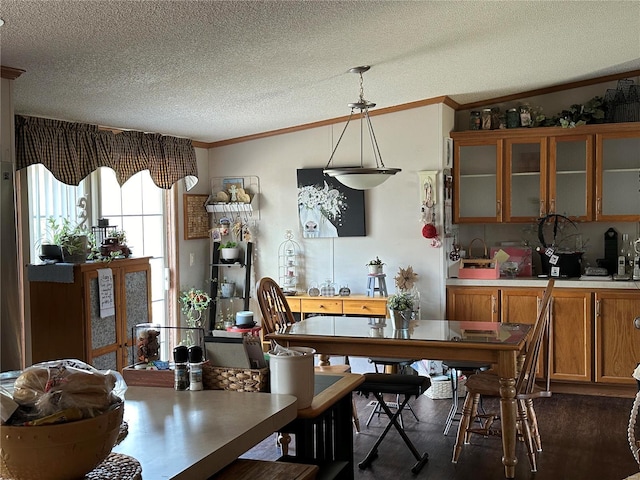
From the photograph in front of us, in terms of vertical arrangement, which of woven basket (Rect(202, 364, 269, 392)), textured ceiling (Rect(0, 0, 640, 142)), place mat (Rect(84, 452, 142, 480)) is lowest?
woven basket (Rect(202, 364, 269, 392))

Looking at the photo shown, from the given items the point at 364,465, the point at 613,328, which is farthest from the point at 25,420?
the point at 613,328

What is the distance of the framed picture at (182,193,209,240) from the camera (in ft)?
20.8

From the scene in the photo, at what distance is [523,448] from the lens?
4.43m

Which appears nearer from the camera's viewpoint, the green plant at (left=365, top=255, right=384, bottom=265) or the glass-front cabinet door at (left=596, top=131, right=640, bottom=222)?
the glass-front cabinet door at (left=596, top=131, right=640, bottom=222)

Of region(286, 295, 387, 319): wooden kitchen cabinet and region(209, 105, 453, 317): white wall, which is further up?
region(209, 105, 453, 317): white wall

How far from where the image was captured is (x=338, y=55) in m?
4.03

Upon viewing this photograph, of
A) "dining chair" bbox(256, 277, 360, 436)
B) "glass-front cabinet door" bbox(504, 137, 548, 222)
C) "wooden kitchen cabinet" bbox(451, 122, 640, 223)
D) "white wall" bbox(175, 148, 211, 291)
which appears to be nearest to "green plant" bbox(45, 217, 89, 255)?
"dining chair" bbox(256, 277, 360, 436)

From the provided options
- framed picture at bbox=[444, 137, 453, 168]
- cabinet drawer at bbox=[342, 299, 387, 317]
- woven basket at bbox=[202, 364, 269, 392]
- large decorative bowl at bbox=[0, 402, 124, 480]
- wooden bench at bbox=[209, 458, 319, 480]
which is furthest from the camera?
framed picture at bbox=[444, 137, 453, 168]

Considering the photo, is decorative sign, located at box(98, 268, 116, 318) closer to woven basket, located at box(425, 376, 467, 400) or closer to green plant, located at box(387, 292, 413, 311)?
green plant, located at box(387, 292, 413, 311)

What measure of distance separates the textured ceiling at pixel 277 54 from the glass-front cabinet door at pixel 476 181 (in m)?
0.50

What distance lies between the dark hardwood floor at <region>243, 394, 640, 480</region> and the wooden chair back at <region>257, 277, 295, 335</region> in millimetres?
772

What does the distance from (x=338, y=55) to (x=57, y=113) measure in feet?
6.15

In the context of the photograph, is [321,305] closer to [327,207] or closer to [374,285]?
[374,285]

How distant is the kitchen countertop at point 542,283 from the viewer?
219 inches
